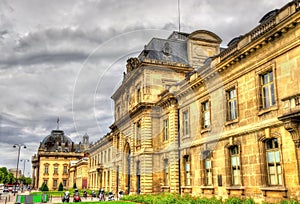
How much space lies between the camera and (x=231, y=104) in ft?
72.5

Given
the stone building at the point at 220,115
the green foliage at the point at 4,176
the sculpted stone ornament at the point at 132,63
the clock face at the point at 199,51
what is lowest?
the green foliage at the point at 4,176

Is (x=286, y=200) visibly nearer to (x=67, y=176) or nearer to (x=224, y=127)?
(x=224, y=127)

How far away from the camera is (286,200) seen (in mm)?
15625

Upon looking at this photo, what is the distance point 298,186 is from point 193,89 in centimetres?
1342

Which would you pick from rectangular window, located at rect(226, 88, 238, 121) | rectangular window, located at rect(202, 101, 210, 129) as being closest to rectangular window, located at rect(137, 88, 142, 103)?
rectangular window, located at rect(202, 101, 210, 129)

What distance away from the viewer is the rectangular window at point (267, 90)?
18.2 meters

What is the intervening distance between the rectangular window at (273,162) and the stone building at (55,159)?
99865 millimetres

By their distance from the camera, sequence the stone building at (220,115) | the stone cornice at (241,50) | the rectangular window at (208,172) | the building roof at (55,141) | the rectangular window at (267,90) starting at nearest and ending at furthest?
the stone cornice at (241,50), the stone building at (220,115), the rectangular window at (267,90), the rectangular window at (208,172), the building roof at (55,141)

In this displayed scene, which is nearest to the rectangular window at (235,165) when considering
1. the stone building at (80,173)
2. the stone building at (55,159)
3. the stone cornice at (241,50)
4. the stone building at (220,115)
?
the stone building at (220,115)

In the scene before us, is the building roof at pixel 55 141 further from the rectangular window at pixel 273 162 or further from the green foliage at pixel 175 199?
the rectangular window at pixel 273 162

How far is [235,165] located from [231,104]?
4110 millimetres

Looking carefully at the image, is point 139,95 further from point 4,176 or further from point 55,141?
point 4,176

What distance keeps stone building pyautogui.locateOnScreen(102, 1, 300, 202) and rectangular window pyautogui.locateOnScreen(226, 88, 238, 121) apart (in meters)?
0.07

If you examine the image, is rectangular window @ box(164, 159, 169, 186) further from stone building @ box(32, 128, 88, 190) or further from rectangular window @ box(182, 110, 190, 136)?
stone building @ box(32, 128, 88, 190)
